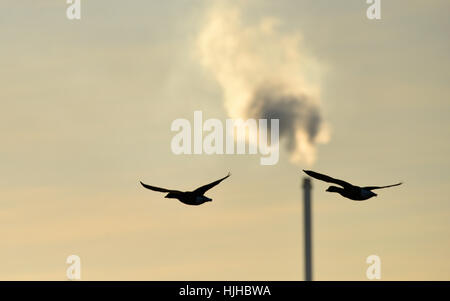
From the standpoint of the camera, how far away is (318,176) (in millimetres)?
93250
